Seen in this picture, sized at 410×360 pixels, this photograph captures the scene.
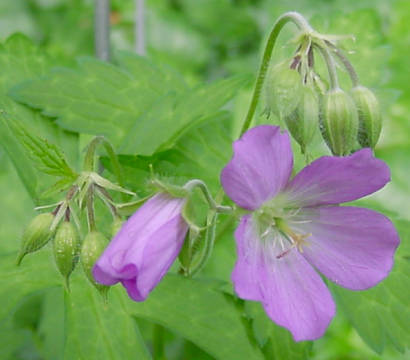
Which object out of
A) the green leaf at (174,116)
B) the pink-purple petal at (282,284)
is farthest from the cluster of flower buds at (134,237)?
the green leaf at (174,116)

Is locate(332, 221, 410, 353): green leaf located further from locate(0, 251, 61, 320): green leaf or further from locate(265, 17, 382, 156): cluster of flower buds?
locate(0, 251, 61, 320): green leaf

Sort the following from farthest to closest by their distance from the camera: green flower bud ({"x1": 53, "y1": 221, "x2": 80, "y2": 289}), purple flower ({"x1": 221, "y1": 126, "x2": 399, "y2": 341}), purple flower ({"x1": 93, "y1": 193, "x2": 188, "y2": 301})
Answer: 1. green flower bud ({"x1": 53, "y1": 221, "x2": 80, "y2": 289})
2. purple flower ({"x1": 221, "y1": 126, "x2": 399, "y2": 341})
3. purple flower ({"x1": 93, "y1": 193, "x2": 188, "y2": 301})

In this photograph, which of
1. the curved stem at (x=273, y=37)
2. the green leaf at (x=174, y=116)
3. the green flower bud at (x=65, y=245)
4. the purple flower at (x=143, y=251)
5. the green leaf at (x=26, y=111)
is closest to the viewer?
the purple flower at (x=143, y=251)

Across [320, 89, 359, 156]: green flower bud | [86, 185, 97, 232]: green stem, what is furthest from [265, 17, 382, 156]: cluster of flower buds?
[86, 185, 97, 232]: green stem

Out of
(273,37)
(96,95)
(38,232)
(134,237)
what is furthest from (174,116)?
(134,237)

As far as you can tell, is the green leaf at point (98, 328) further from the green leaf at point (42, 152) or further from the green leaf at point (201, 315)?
the green leaf at point (42, 152)

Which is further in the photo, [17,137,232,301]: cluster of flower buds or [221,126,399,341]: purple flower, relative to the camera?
[221,126,399,341]: purple flower

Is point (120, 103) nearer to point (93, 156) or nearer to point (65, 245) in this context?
point (93, 156)
